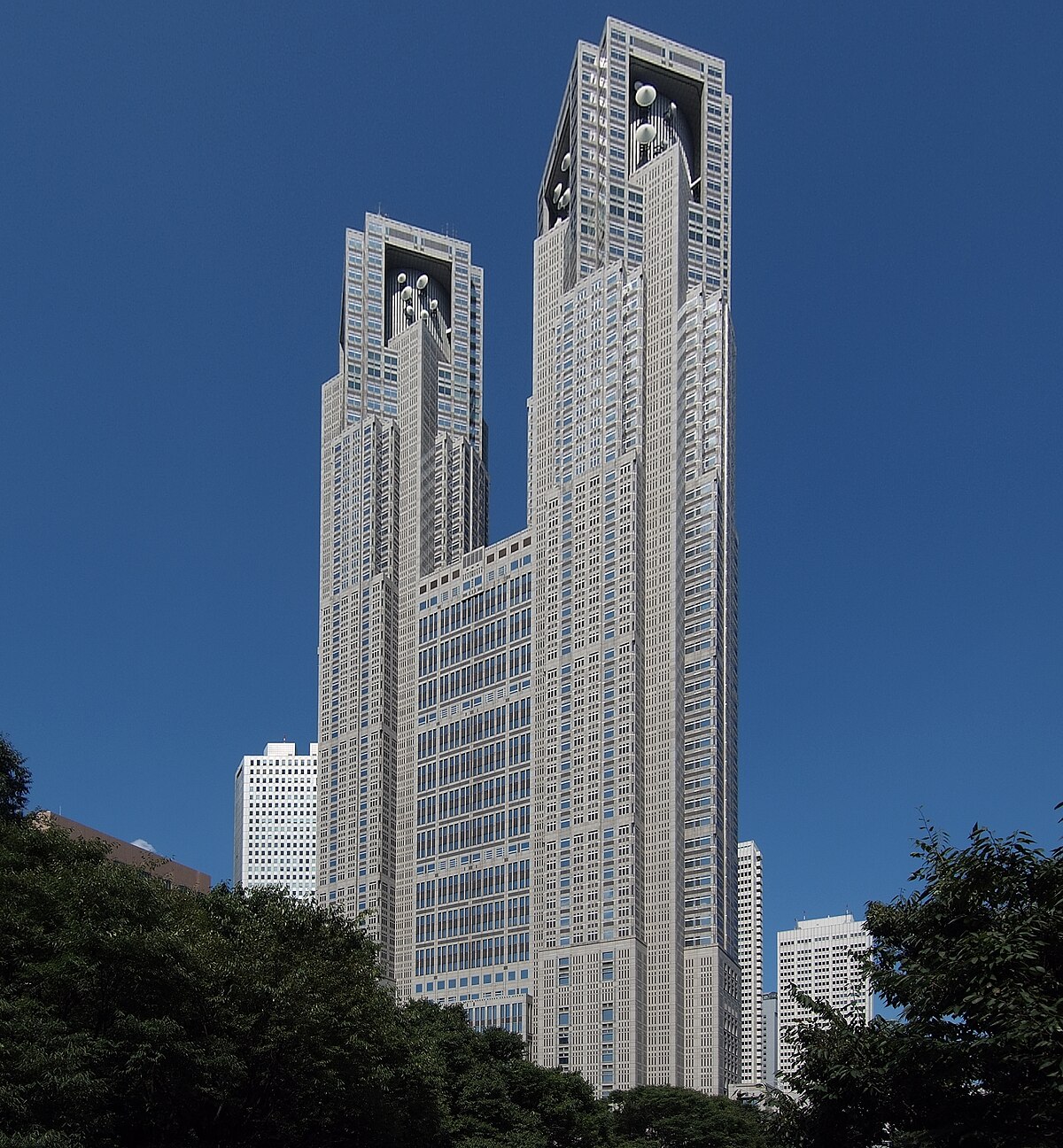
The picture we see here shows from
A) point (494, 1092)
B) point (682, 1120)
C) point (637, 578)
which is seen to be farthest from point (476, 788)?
point (494, 1092)

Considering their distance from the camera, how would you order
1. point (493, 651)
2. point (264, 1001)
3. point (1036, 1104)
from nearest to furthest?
point (1036, 1104) < point (264, 1001) < point (493, 651)

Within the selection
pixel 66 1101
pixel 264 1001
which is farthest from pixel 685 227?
pixel 66 1101

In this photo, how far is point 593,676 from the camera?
16538cm

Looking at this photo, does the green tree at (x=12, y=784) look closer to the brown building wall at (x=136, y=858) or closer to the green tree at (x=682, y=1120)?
the brown building wall at (x=136, y=858)

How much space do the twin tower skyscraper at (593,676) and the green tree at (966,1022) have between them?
109194 mm

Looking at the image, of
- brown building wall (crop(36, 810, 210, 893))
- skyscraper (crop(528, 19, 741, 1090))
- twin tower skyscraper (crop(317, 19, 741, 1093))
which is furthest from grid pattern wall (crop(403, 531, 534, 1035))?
brown building wall (crop(36, 810, 210, 893))

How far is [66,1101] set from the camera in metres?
46.7

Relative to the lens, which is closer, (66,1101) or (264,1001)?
(66,1101)

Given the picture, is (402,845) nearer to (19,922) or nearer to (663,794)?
(663,794)

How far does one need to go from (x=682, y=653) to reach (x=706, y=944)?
1219 inches

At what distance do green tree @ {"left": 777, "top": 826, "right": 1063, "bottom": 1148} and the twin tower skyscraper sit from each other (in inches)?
4299

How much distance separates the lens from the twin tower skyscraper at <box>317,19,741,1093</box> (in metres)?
156

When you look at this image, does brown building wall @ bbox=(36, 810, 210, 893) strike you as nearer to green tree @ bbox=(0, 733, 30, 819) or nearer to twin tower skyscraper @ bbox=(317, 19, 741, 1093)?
green tree @ bbox=(0, 733, 30, 819)

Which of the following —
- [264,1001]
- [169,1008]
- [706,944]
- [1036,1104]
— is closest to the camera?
[1036,1104]
